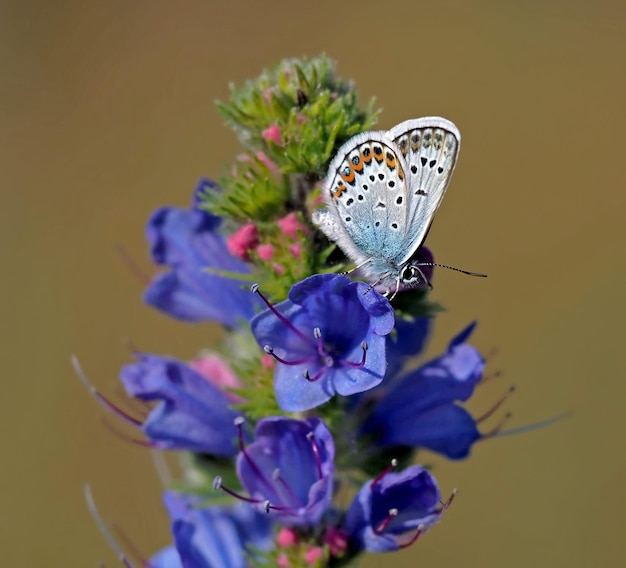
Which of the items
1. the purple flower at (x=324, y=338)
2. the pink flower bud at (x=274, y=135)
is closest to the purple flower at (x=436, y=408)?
the purple flower at (x=324, y=338)

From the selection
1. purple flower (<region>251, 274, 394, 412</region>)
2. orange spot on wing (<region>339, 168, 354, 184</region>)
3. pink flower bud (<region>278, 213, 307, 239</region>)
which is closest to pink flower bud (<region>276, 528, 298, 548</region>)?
purple flower (<region>251, 274, 394, 412</region>)

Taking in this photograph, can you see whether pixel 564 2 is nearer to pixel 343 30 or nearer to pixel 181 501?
pixel 343 30

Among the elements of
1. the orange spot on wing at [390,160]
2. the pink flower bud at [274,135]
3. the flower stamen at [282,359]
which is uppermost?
the pink flower bud at [274,135]

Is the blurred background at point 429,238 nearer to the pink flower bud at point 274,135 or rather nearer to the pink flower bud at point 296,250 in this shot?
the pink flower bud at point 296,250

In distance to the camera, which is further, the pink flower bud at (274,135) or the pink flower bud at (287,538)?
the pink flower bud at (287,538)

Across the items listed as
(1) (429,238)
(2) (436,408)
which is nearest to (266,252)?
(2) (436,408)

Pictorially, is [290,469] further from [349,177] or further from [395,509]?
[349,177]

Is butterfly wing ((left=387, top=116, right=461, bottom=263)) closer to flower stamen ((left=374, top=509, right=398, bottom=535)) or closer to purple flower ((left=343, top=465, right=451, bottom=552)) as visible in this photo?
purple flower ((left=343, top=465, right=451, bottom=552))
